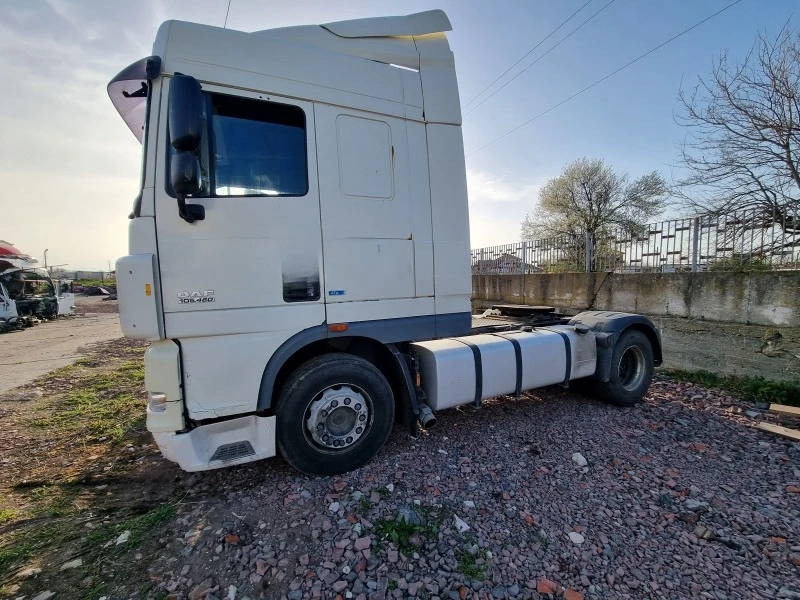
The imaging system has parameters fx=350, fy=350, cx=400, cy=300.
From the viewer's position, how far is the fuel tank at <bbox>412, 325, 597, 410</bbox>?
3424 mm

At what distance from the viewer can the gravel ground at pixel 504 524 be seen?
6.77 feet

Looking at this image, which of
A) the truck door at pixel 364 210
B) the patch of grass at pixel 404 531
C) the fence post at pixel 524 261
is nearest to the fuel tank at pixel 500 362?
the truck door at pixel 364 210

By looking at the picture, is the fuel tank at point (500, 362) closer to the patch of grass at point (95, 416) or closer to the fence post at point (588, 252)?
the patch of grass at point (95, 416)

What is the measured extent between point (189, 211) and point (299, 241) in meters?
0.76

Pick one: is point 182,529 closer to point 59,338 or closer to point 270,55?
point 270,55

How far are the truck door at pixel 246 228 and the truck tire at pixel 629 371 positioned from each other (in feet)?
12.5

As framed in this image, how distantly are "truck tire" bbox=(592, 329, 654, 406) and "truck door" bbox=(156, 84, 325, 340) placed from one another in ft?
12.5

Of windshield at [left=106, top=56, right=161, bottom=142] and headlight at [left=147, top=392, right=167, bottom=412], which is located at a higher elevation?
windshield at [left=106, top=56, right=161, bottom=142]

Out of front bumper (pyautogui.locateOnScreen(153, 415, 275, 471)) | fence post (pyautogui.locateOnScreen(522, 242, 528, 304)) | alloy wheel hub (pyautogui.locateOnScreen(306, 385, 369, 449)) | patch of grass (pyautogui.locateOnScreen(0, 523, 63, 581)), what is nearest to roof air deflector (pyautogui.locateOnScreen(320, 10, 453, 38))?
alloy wheel hub (pyautogui.locateOnScreen(306, 385, 369, 449))

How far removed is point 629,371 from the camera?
16.0ft

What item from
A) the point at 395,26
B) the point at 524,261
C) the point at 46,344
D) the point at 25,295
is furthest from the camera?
the point at 25,295

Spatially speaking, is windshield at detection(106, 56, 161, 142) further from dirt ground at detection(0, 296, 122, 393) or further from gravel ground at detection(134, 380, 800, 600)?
dirt ground at detection(0, 296, 122, 393)

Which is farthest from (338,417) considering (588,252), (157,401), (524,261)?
(524,261)

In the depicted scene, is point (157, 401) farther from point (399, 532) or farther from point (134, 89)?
point (134, 89)
